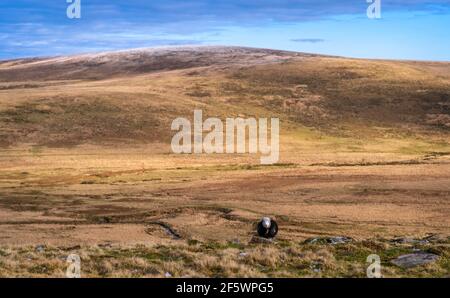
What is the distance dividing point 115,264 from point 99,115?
200 ft

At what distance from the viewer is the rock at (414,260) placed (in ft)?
50.8

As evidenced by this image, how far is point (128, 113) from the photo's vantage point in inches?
2997

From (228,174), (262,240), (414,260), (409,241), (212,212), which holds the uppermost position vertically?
(414,260)

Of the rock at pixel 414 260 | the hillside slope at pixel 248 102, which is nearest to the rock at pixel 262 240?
the rock at pixel 414 260

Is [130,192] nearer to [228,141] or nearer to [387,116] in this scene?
[228,141]

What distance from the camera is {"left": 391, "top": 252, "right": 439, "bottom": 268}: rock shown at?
Answer: 1548cm

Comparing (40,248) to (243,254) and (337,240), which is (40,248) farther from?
(337,240)

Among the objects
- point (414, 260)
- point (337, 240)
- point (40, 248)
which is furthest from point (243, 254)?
point (40, 248)

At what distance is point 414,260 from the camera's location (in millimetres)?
15812

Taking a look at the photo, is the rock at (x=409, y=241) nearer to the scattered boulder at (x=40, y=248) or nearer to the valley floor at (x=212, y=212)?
the valley floor at (x=212, y=212)

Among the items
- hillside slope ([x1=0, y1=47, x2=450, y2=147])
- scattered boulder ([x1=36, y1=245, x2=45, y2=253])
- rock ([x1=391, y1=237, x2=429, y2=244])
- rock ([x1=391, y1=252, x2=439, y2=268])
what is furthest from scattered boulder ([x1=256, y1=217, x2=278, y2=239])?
hillside slope ([x1=0, y1=47, x2=450, y2=147])

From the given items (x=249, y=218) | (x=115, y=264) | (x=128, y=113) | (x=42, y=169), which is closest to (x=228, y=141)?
(x=128, y=113)
